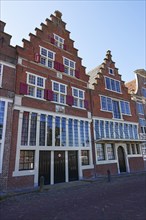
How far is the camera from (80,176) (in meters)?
14.8

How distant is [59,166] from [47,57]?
35.5 feet

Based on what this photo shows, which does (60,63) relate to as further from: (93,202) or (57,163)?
(93,202)

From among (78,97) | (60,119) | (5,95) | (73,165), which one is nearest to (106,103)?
(78,97)

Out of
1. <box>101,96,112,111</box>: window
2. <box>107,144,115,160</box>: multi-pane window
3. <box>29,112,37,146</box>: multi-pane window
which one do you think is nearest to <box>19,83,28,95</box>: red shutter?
<box>29,112,37,146</box>: multi-pane window

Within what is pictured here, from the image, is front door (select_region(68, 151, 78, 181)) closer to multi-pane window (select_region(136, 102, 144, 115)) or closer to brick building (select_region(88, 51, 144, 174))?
brick building (select_region(88, 51, 144, 174))

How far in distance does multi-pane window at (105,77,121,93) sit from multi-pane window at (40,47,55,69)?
8.92 metres

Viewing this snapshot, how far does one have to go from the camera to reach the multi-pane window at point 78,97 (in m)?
17.1

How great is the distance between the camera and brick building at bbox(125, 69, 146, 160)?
24039 millimetres

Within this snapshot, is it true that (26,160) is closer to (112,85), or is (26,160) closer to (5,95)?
(5,95)

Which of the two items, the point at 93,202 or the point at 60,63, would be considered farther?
the point at 60,63

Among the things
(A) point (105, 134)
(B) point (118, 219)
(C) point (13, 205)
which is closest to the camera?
(B) point (118, 219)

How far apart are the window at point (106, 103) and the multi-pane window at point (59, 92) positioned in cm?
609

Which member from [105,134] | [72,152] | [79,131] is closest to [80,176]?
[72,152]

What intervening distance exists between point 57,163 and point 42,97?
6196 millimetres
